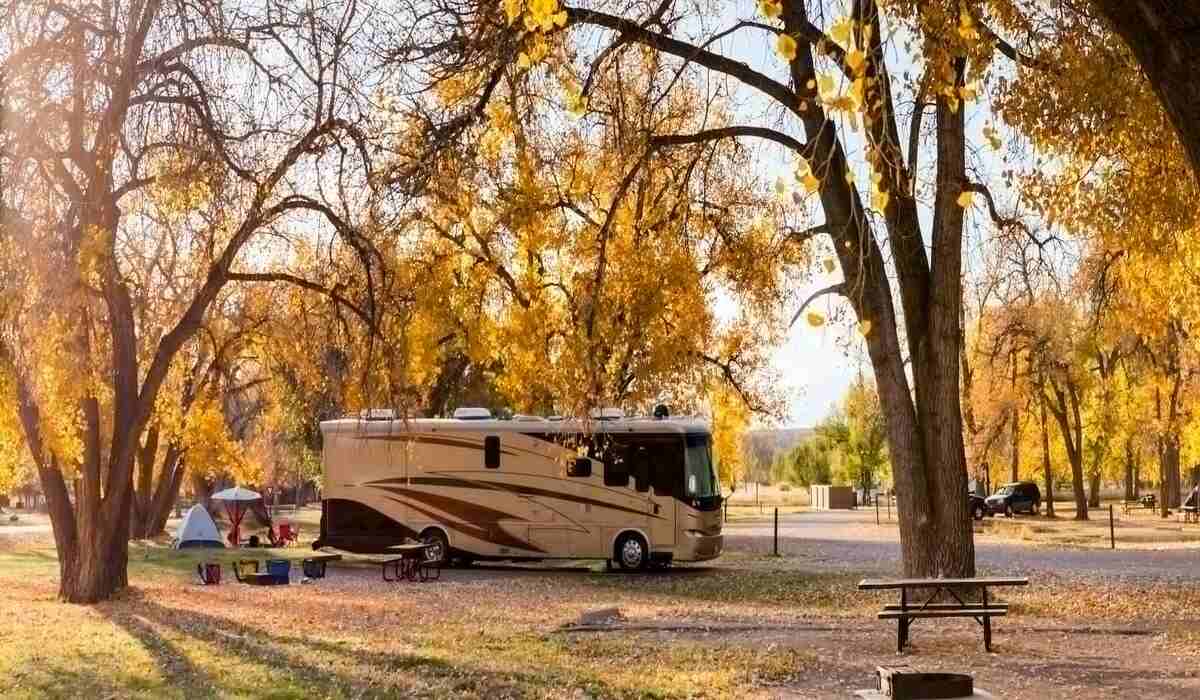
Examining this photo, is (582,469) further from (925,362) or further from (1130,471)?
(1130,471)

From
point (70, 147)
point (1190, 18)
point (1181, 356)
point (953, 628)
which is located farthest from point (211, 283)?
point (1181, 356)

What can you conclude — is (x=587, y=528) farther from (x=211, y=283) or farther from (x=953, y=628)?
(x=953, y=628)

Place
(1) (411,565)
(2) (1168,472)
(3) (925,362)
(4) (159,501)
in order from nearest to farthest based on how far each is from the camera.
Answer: (3) (925,362)
(1) (411,565)
(4) (159,501)
(2) (1168,472)

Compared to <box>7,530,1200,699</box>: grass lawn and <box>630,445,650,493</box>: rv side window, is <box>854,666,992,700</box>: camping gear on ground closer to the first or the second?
<box>7,530,1200,699</box>: grass lawn

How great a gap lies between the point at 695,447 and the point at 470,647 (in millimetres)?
12892

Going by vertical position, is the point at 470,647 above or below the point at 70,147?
below

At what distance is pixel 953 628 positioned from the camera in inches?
506

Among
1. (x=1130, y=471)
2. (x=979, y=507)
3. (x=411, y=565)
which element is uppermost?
(x=1130, y=471)

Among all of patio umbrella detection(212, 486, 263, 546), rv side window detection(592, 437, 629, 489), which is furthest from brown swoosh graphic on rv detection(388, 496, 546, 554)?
patio umbrella detection(212, 486, 263, 546)

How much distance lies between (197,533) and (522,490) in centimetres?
1274

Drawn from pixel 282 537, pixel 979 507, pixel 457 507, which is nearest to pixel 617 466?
pixel 457 507

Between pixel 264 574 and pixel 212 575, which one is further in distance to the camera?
pixel 264 574

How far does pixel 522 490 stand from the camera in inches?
995

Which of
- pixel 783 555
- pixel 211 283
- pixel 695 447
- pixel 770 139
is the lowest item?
pixel 783 555
